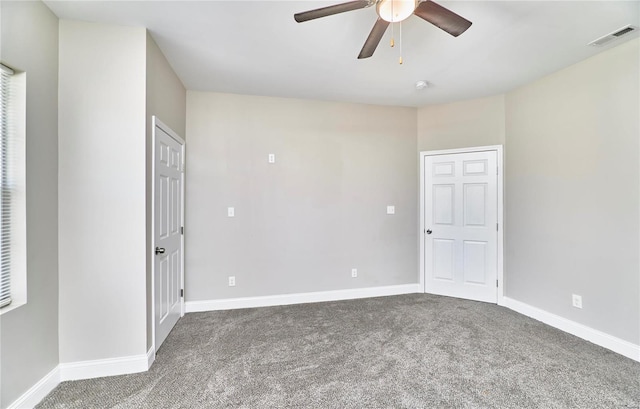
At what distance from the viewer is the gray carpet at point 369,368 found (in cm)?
175

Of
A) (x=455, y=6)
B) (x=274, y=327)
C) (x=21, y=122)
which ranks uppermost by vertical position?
(x=455, y=6)

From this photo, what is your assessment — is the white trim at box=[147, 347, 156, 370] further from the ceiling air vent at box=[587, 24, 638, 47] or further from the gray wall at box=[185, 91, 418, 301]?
the ceiling air vent at box=[587, 24, 638, 47]

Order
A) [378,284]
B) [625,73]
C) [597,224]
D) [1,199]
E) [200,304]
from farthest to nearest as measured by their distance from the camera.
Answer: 1. [378,284]
2. [200,304]
3. [597,224]
4. [625,73]
5. [1,199]

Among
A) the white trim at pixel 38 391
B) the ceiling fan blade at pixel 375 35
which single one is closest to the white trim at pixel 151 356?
the white trim at pixel 38 391

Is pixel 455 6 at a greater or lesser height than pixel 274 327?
greater

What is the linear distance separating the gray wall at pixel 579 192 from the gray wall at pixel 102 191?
12.6 feet

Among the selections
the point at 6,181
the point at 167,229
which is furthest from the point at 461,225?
the point at 6,181

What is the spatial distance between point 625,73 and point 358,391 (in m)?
3.32

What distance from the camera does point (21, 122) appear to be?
1635mm

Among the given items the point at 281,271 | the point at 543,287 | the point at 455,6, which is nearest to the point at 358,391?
the point at 281,271

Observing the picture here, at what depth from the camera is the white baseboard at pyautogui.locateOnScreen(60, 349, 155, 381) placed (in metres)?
1.95

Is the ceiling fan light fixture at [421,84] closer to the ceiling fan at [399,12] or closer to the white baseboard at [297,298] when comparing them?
the ceiling fan at [399,12]

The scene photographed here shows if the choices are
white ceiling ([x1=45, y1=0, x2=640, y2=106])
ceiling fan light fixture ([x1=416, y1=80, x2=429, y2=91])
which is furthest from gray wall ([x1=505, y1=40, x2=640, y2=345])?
ceiling fan light fixture ([x1=416, y1=80, x2=429, y2=91])

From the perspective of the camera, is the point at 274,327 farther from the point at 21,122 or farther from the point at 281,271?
the point at 21,122
